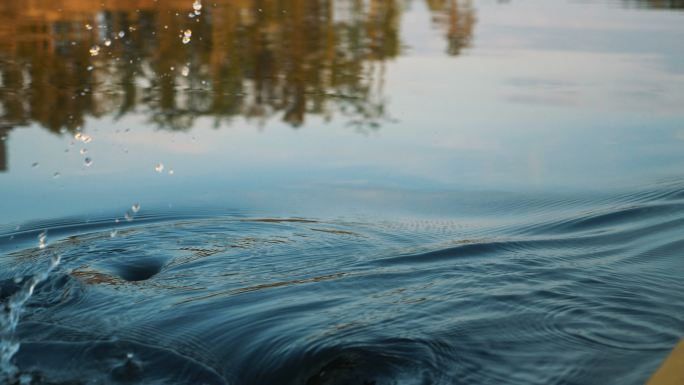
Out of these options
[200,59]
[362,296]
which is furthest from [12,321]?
[200,59]

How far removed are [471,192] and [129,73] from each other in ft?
11.8

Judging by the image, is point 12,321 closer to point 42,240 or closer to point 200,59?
point 42,240

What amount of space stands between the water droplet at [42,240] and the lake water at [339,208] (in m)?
0.01

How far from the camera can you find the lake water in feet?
10.6

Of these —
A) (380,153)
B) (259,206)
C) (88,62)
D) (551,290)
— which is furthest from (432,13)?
(551,290)

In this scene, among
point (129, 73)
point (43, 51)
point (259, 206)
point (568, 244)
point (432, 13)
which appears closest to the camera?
point (568, 244)

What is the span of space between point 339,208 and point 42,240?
4.51 feet

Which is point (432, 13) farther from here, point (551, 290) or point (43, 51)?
point (551, 290)

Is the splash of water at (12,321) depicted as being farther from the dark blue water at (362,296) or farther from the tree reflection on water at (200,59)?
the tree reflection on water at (200,59)

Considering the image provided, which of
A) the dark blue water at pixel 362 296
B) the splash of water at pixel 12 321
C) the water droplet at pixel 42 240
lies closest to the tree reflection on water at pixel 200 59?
the water droplet at pixel 42 240

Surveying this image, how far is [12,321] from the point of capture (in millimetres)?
3537

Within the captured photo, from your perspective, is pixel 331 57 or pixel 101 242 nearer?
pixel 101 242

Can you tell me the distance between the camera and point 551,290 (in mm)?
3707

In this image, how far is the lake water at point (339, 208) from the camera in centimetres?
324
